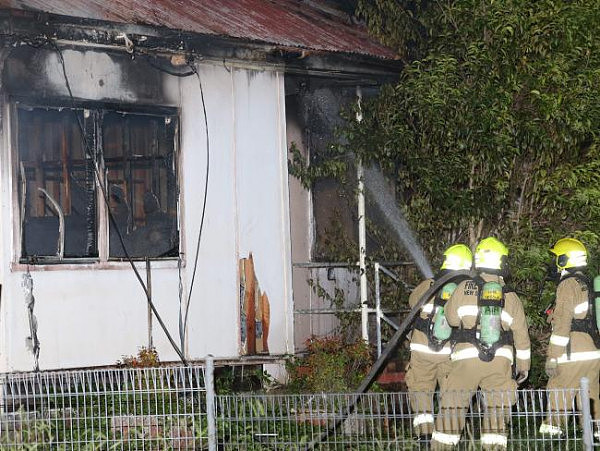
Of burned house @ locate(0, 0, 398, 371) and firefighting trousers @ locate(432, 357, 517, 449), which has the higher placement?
burned house @ locate(0, 0, 398, 371)

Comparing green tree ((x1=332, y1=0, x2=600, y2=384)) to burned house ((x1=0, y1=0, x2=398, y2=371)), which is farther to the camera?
green tree ((x1=332, y1=0, x2=600, y2=384))

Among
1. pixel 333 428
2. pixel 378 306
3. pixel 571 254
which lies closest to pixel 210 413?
pixel 333 428

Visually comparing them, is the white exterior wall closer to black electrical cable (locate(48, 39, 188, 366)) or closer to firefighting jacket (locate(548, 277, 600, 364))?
black electrical cable (locate(48, 39, 188, 366))

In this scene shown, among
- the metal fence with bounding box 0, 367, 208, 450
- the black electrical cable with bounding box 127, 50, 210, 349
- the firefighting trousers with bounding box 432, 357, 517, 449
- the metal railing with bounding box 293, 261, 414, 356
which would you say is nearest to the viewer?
the metal fence with bounding box 0, 367, 208, 450

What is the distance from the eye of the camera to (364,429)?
9016 millimetres

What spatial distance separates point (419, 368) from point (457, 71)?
3.52 metres

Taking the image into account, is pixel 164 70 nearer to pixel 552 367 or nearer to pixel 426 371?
pixel 426 371

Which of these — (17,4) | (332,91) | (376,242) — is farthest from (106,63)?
(376,242)

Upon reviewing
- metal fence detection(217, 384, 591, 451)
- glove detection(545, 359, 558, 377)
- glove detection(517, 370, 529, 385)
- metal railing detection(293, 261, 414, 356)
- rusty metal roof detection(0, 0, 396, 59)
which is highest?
rusty metal roof detection(0, 0, 396, 59)

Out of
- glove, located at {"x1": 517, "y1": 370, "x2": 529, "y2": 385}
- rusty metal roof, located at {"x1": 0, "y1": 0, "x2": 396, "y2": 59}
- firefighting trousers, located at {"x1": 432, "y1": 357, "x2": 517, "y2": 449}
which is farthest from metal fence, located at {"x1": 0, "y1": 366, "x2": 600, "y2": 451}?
rusty metal roof, located at {"x1": 0, "y1": 0, "x2": 396, "y2": 59}

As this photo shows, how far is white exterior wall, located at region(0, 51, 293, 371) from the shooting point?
11102 mm

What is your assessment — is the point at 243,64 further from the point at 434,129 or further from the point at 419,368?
the point at 419,368

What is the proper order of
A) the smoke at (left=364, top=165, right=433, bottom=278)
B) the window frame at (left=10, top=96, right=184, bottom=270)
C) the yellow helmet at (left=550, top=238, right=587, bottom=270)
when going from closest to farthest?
the window frame at (left=10, top=96, right=184, bottom=270) < the yellow helmet at (left=550, top=238, right=587, bottom=270) < the smoke at (left=364, top=165, right=433, bottom=278)

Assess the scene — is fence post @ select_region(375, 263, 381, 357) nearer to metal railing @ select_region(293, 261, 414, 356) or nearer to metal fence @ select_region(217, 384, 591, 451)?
metal railing @ select_region(293, 261, 414, 356)
